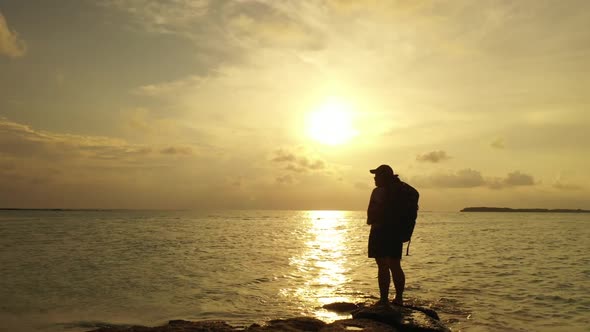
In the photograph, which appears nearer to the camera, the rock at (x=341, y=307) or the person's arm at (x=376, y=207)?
the person's arm at (x=376, y=207)

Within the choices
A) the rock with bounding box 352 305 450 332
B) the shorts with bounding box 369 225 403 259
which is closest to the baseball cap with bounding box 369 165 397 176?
the shorts with bounding box 369 225 403 259

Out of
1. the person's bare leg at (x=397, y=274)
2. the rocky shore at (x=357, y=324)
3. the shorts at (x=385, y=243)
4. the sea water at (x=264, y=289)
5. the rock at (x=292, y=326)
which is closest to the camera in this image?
the rocky shore at (x=357, y=324)

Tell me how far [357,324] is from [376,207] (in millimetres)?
2504

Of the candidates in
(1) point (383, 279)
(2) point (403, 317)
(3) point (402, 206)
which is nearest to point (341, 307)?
(1) point (383, 279)

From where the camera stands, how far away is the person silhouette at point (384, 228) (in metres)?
9.26

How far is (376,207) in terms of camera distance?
934 centimetres

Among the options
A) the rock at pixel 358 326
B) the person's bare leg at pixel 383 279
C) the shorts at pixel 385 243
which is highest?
the shorts at pixel 385 243

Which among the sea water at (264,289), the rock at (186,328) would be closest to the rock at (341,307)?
the sea water at (264,289)

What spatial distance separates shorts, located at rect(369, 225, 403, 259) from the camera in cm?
923

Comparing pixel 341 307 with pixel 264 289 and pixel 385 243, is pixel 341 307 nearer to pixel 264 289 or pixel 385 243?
pixel 385 243

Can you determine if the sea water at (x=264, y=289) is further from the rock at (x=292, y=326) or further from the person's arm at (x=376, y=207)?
the person's arm at (x=376, y=207)

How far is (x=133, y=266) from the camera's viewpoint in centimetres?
1891

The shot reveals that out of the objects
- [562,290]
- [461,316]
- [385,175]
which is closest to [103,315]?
[385,175]

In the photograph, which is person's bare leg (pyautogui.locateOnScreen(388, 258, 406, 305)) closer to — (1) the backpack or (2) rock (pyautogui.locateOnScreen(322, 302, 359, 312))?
(1) the backpack
